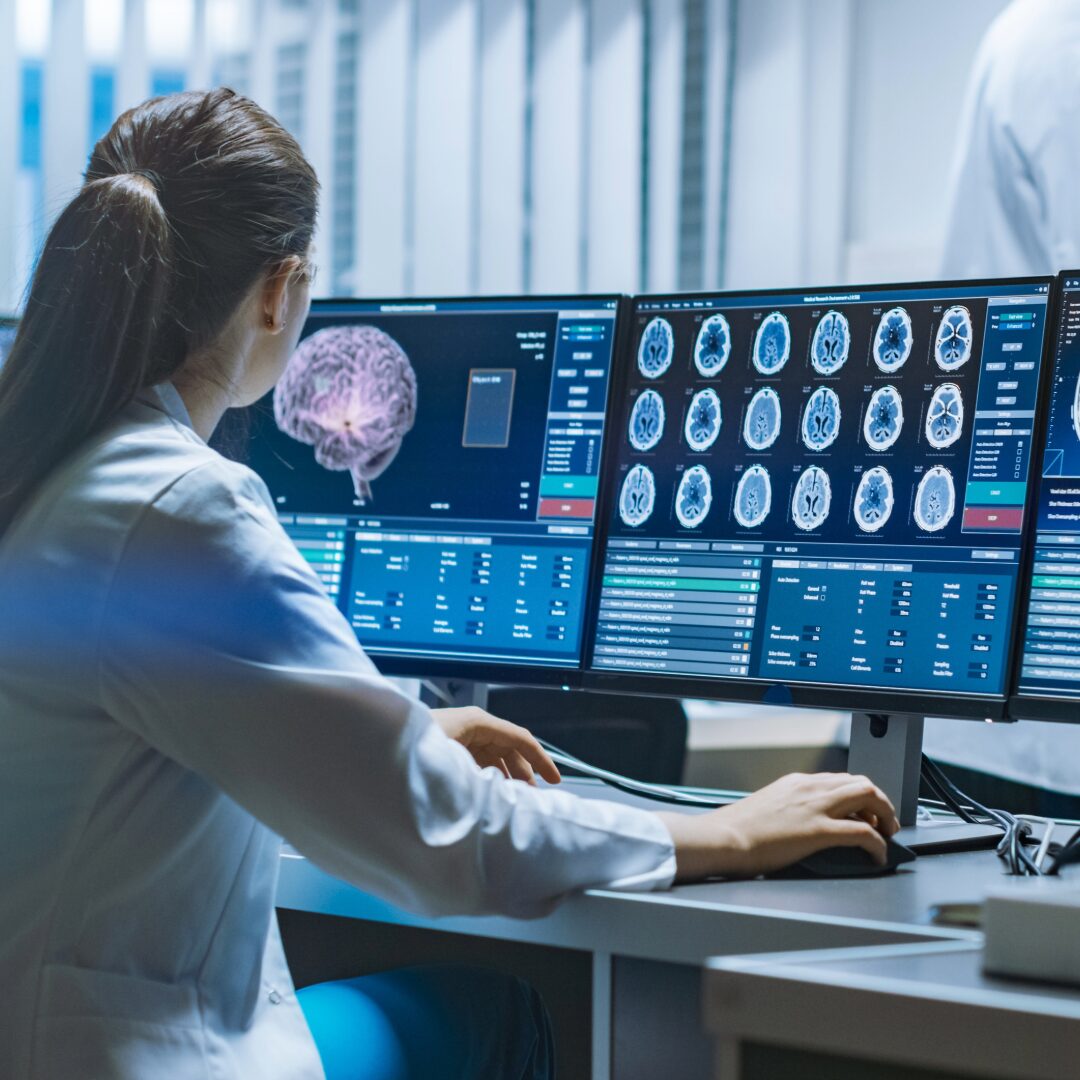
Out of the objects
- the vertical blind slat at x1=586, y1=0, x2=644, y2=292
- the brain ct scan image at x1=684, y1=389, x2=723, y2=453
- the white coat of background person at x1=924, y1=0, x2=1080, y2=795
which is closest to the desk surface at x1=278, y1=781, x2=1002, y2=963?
the brain ct scan image at x1=684, y1=389, x2=723, y2=453

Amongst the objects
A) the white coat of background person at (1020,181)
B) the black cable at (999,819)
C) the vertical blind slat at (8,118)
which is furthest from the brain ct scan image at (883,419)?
the vertical blind slat at (8,118)

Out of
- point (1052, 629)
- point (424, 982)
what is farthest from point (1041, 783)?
point (424, 982)

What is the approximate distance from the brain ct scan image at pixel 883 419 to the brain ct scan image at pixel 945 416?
0.03 m

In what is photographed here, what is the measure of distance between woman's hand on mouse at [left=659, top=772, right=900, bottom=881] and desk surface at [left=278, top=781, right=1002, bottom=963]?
0.02 m

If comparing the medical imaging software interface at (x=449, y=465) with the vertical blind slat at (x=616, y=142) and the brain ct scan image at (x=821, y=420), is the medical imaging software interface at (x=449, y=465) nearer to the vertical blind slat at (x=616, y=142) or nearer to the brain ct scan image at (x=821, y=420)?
the brain ct scan image at (x=821, y=420)

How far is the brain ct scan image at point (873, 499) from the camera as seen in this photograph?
130 centimetres

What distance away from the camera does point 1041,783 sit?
6.17 feet

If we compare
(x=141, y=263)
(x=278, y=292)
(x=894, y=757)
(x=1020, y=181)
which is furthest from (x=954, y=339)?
(x=1020, y=181)

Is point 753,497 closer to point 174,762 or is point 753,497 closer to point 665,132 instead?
point 174,762

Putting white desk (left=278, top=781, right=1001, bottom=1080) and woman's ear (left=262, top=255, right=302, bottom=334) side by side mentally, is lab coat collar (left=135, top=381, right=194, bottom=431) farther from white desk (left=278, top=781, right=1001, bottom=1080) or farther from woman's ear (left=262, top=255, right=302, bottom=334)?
white desk (left=278, top=781, right=1001, bottom=1080)

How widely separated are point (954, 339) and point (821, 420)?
140 mm

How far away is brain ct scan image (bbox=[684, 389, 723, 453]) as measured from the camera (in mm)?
1387

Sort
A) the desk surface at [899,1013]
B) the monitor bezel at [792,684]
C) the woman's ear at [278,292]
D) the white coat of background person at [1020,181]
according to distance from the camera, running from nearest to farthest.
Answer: the desk surface at [899,1013]
the woman's ear at [278,292]
the monitor bezel at [792,684]
the white coat of background person at [1020,181]

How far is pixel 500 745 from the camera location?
4.15ft
